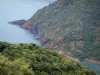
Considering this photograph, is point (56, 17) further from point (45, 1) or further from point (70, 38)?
point (45, 1)

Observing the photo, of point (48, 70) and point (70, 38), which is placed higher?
point (70, 38)

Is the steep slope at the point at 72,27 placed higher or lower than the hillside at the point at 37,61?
higher

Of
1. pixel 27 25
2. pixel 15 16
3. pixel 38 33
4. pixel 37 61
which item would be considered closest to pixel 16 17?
pixel 15 16

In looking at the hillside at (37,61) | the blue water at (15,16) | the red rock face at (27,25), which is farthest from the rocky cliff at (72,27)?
the hillside at (37,61)

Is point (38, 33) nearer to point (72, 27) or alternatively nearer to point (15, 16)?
point (72, 27)

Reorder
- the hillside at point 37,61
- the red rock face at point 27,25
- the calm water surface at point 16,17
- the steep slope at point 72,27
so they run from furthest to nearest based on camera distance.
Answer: the red rock face at point 27,25
the calm water surface at point 16,17
the steep slope at point 72,27
the hillside at point 37,61

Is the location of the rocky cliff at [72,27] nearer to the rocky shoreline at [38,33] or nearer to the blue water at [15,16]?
the rocky shoreline at [38,33]

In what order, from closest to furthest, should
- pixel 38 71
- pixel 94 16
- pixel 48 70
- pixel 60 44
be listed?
pixel 38 71, pixel 48 70, pixel 60 44, pixel 94 16

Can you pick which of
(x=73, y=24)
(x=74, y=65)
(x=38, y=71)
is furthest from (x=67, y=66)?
(x=73, y=24)
